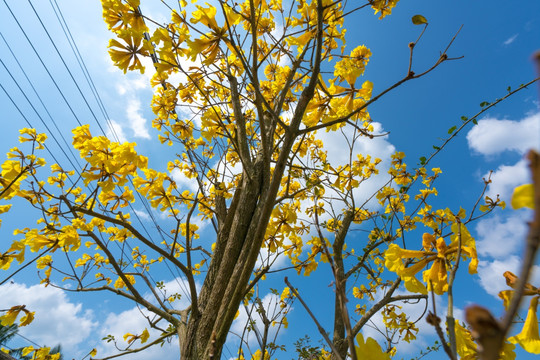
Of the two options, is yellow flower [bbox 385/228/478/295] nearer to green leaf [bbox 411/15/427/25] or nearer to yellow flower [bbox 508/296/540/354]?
yellow flower [bbox 508/296/540/354]

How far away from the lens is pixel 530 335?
640 mm

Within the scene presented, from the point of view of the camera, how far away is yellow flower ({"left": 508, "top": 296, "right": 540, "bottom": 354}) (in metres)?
0.64

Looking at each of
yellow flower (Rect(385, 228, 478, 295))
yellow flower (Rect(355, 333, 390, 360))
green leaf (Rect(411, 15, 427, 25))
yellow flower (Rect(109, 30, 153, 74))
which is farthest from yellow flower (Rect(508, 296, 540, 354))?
yellow flower (Rect(109, 30, 153, 74))

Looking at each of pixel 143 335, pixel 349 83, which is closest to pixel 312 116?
pixel 349 83

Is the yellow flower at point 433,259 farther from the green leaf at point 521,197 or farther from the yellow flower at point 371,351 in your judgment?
the green leaf at point 521,197

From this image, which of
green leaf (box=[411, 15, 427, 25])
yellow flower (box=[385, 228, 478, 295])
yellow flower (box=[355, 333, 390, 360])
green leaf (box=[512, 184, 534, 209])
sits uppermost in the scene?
green leaf (box=[411, 15, 427, 25])

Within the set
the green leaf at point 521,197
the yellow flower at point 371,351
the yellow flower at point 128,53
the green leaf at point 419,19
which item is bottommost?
the yellow flower at point 371,351

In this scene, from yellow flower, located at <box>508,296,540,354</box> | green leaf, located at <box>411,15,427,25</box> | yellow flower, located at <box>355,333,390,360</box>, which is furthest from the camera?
green leaf, located at <box>411,15,427,25</box>

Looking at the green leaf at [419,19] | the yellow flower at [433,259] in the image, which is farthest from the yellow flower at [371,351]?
the green leaf at [419,19]

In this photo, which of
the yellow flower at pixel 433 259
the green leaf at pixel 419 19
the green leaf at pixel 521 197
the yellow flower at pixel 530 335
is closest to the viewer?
the green leaf at pixel 521 197

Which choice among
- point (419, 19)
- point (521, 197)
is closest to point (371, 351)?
point (521, 197)

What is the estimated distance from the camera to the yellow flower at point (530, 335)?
64 centimetres

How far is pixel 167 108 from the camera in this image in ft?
10.2

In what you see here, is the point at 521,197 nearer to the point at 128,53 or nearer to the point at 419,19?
the point at 419,19
